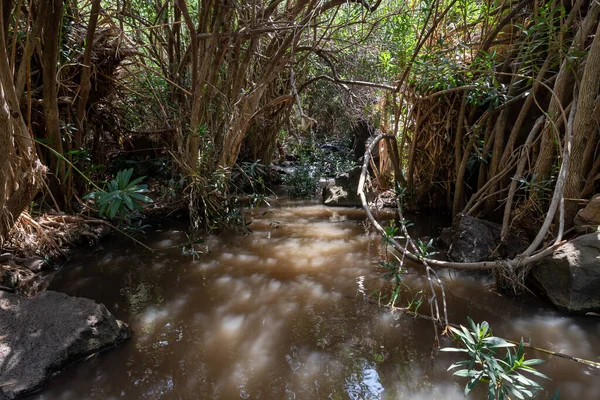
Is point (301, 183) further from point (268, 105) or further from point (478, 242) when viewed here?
point (478, 242)

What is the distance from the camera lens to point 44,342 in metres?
2.04

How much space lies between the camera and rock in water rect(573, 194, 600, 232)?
8.46 ft

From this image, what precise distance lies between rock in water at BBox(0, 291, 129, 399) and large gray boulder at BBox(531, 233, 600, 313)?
8.45 feet

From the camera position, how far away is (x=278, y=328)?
95.3 inches

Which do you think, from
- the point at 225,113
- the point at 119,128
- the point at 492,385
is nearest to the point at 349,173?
the point at 225,113

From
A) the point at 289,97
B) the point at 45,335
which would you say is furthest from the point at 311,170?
the point at 45,335

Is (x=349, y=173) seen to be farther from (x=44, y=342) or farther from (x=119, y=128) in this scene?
(x=44, y=342)

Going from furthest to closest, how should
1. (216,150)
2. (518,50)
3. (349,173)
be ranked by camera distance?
(349,173) → (216,150) → (518,50)

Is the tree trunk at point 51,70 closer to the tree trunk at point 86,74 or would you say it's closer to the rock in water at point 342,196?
the tree trunk at point 86,74

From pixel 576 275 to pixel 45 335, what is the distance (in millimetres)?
2948

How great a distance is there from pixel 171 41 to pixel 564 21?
11.9 ft

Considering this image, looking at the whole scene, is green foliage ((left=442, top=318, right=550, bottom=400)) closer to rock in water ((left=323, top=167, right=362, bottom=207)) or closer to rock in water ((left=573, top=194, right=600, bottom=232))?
rock in water ((left=573, top=194, right=600, bottom=232))

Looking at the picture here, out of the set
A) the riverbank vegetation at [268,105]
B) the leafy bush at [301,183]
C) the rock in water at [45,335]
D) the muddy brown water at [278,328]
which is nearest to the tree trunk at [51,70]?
the riverbank vegetation at [268,105]

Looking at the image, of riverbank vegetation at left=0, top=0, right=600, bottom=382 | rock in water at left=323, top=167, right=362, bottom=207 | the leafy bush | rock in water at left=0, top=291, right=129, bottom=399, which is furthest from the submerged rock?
the leafy bush
